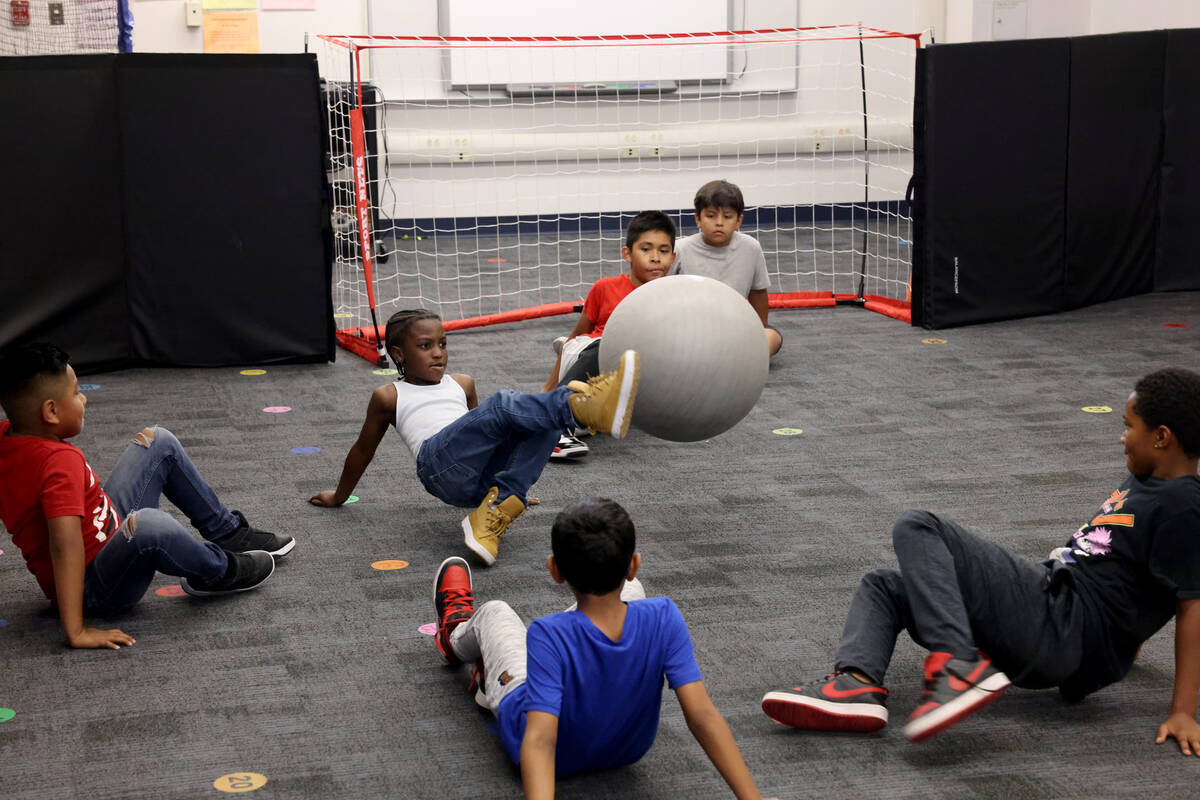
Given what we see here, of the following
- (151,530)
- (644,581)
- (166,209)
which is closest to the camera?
(151,530)

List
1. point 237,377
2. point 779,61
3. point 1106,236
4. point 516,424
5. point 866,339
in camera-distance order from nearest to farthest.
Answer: point 516,424
point 237,377
point 866,339
point 1106,236
point 779,61

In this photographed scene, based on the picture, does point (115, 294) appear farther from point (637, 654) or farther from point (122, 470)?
point (637, 654)

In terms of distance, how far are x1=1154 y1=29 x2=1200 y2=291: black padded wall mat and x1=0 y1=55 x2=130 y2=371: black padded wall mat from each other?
521cm

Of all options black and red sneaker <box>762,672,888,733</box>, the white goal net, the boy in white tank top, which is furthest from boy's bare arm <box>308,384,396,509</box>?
the white goal net

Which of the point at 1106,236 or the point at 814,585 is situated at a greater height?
the point at 1106,236

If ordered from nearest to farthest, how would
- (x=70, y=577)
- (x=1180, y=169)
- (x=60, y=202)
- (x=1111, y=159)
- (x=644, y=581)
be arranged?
(x=70, y=577) < (x=644, y=581) < (x=60, y=202) < (x=1111, y=159) < (x=1180, y=169)

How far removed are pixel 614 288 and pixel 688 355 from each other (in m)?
1.78

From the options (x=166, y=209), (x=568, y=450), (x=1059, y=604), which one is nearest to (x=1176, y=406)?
(x=1059, y=604)

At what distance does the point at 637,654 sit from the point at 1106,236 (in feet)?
17.7

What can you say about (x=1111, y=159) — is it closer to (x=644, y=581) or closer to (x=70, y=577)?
(x=644, y=581)

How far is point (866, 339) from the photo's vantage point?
5980 millimetres

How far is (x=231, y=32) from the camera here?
8.90 meters

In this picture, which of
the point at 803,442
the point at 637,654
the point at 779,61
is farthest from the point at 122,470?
the point at 779,61

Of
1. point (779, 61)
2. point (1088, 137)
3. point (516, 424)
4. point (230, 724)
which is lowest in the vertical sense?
point (230, 724)
